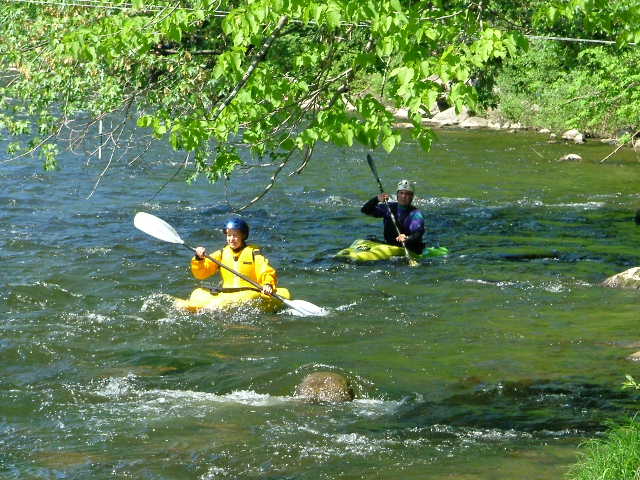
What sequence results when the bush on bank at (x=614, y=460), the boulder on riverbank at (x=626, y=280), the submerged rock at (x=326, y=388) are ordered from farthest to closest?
the boulder on riverbank at (x=626, y=280) < the submerged rock at (x=326, y=388) < the bush on bank at (x=614, y=460)

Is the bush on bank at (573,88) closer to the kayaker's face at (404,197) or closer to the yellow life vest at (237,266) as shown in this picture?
the kayaker's face at (404,197)

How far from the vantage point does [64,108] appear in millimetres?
11477

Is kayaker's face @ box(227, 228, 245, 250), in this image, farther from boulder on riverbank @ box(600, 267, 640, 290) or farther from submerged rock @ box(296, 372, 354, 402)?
boulder on riverbank @ box(600, 267, 640, 290)

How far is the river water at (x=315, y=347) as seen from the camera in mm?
6203

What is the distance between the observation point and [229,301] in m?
10.2

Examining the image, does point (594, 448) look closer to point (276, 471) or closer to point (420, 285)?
point (276, 471)

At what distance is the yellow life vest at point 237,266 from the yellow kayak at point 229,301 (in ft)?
0.43

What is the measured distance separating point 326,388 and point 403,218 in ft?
21.1

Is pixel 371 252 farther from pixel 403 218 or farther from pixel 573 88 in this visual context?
pixel 573 88

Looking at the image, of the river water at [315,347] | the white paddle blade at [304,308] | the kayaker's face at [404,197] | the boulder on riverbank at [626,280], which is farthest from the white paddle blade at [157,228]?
the boulder on riverbank at [626,280]

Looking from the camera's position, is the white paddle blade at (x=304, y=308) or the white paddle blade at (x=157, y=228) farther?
the white paddle blade at (x=157, y=228)

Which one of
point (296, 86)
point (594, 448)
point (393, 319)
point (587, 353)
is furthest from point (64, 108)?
point (594, 448)

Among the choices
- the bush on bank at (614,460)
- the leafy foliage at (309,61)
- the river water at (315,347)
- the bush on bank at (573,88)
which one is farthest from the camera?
the bush on bank at (573,88)

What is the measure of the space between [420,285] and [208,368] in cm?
400
